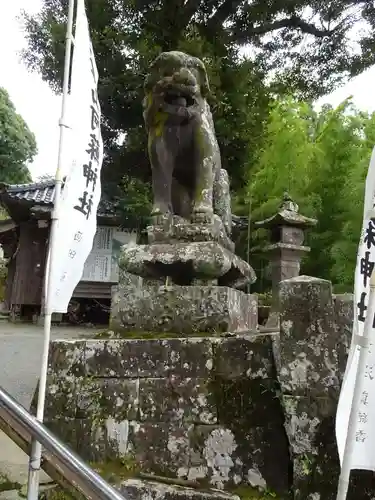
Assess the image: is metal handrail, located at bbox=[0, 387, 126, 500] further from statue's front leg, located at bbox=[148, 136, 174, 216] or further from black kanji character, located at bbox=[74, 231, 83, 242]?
statue's front leg, located at bbox=[148, 136, 174, 216]

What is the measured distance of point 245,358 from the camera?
105 inches

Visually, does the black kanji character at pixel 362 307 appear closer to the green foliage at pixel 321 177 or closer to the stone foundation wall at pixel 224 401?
the stone foundation wall at pixel 224 401

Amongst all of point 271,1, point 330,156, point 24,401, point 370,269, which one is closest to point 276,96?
point 271,1

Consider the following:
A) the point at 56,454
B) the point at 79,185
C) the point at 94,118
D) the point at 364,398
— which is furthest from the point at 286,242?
the point at 56,454

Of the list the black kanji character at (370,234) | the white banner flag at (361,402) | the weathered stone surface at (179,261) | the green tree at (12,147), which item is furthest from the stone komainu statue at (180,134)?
the green tree at (12,147)

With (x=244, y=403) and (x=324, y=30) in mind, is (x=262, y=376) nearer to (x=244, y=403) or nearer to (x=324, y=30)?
(x=244, y=403)

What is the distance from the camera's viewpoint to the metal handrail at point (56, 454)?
1.52 meters

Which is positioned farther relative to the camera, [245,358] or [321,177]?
[321,177]

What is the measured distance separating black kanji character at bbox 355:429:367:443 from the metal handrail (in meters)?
1.07

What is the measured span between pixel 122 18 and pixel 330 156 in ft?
21.5

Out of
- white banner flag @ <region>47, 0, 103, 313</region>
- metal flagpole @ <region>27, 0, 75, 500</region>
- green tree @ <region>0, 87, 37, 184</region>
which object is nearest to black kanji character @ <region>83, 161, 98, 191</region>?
white banner flag @ <region>47, 0, 103, 313</region>

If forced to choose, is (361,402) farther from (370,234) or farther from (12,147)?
(12,147)

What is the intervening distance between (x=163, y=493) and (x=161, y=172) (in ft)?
7.39

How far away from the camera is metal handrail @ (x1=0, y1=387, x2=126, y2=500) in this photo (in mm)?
1516
